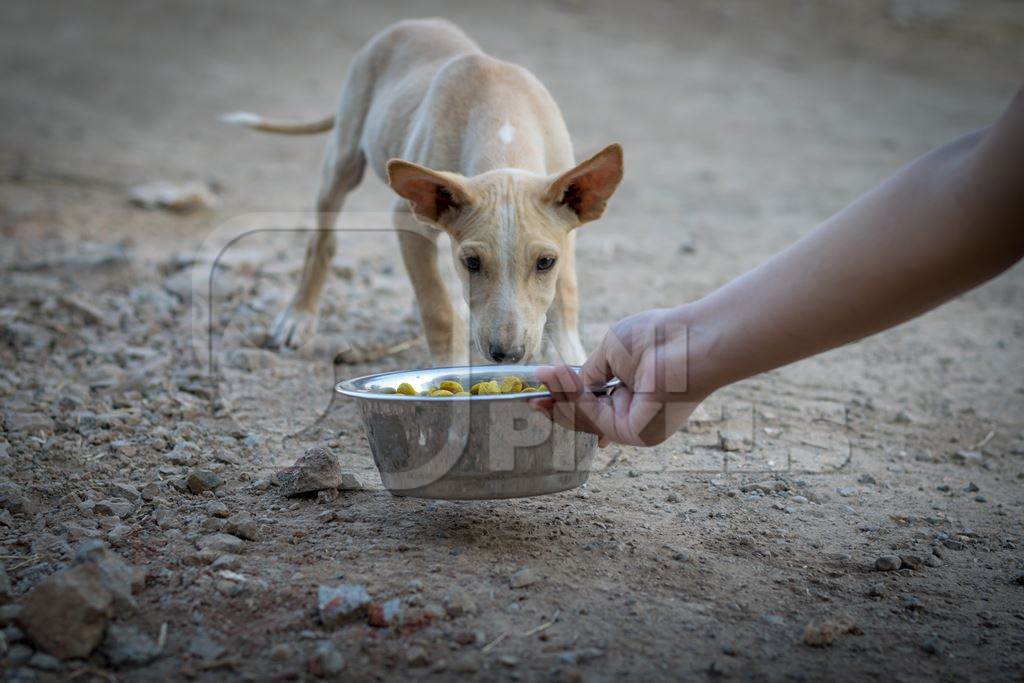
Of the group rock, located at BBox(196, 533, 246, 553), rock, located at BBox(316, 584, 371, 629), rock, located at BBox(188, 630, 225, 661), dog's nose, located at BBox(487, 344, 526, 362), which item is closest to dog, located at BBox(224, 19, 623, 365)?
dog's nose, located at BBox(487, 344, 526, 362)

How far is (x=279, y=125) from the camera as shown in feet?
21.1

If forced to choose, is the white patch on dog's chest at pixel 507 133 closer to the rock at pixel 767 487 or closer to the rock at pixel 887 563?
the rock at pixel 767 487

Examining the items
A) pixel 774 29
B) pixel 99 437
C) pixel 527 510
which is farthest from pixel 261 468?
pixel 774 29

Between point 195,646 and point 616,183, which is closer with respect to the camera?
point 195,646

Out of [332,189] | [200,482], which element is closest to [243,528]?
[200,482]

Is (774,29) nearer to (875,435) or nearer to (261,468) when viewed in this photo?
(875,435)

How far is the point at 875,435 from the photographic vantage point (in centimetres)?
407

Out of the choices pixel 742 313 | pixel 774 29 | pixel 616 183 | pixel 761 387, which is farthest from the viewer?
pixel 774 29

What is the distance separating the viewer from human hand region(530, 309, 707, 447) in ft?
7.39

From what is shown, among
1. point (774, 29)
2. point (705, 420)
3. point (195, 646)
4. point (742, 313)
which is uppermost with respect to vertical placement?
point (774, 29)

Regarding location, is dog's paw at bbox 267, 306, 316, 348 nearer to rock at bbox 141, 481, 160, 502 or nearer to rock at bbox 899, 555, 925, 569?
rock at bbox 141, 481, 160, 502

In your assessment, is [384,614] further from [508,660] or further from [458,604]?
[508,660]

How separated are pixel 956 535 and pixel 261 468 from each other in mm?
2413

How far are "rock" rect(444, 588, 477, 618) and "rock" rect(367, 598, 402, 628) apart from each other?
0.41 feet
